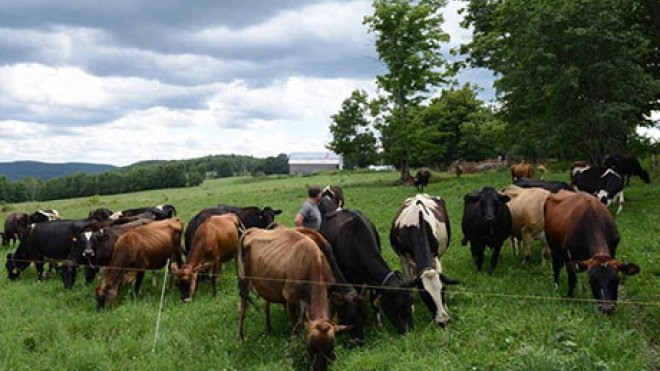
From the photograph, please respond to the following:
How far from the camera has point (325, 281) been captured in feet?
25.5

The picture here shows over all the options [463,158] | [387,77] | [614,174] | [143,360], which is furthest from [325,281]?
[463,158]

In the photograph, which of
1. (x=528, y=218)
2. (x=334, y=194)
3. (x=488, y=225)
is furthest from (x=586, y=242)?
(x=334, y=194)

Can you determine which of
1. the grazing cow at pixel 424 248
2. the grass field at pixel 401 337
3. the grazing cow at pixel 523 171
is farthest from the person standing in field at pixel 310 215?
the grazing cow at pixel 523 171

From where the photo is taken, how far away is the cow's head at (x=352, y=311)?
7.58m

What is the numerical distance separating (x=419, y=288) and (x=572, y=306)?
2.43 m

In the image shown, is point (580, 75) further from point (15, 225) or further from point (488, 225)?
point (15, 225)

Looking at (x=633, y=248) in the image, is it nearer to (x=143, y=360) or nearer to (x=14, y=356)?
(x=143, y=360)

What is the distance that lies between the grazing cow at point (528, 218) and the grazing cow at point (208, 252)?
20.7 ft

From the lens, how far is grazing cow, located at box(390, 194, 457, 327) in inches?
320

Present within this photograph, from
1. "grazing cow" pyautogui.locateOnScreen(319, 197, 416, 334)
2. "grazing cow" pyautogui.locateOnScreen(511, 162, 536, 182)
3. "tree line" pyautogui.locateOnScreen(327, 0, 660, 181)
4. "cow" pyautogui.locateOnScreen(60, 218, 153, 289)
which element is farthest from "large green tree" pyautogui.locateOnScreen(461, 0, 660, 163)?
"cow" pyautogui.locateOnScreen(60, 218, 153, 289)

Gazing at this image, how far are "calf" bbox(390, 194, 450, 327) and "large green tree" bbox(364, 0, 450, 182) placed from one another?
91.5 ft

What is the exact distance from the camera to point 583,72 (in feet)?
57.0

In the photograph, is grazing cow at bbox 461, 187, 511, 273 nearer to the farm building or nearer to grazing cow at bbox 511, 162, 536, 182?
grazing cow at bbox 511, 162, 536, 182

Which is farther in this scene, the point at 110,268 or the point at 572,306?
the point at 110,268
